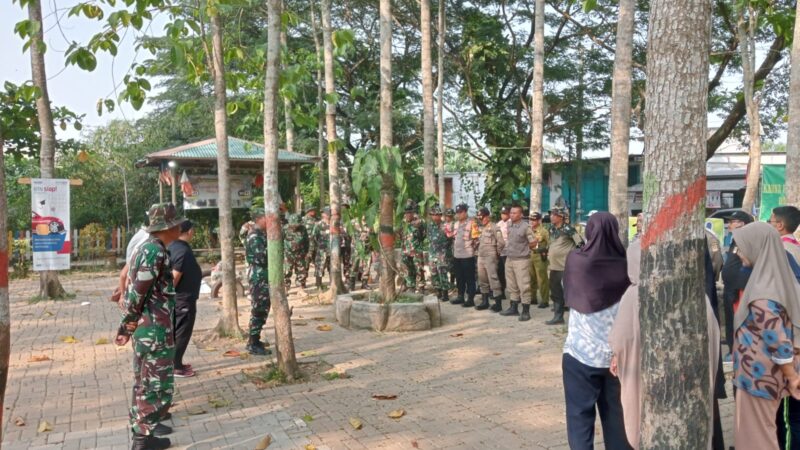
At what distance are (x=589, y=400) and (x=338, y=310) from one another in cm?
611

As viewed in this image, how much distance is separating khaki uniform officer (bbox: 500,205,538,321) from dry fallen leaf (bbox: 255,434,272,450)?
588 cm

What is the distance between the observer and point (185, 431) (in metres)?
4.95

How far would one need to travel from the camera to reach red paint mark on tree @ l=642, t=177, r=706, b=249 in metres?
2.17

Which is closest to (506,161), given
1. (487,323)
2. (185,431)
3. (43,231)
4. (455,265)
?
(455,265)

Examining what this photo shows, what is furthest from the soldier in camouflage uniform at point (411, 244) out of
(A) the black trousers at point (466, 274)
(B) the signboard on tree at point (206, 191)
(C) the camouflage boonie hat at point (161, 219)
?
(C) the camouflage boonie hat at point (161, 219)

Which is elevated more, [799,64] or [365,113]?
[365,113]

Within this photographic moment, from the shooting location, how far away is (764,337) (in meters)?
3.43

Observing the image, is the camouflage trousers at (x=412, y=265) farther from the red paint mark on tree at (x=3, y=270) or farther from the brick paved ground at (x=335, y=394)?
the red paint mark on tree at (x=3, y=270)

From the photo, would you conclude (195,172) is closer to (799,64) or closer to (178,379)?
(178,379)

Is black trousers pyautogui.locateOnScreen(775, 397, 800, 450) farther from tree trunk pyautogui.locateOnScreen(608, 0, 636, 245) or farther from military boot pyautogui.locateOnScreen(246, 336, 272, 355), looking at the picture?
military boot pyautogui.locateOnScreen(246, 336, 272, 355)

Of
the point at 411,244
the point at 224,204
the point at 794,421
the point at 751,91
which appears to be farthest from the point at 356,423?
the point at 751,91

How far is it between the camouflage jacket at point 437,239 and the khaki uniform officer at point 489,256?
0.99 metres

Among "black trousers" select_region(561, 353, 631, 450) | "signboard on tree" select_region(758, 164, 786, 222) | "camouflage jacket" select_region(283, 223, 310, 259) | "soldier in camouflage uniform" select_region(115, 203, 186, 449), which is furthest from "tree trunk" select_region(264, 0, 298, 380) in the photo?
"signboard on tree" select_region(758, 164, 786, 222)

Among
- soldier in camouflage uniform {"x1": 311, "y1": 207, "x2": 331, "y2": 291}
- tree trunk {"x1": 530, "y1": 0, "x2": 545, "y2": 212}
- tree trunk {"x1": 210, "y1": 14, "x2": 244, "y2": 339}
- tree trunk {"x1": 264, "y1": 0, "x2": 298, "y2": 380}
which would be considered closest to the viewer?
tree trunk {"x1": 264, "y1": 0, "x2": 298, "y2": 380}
